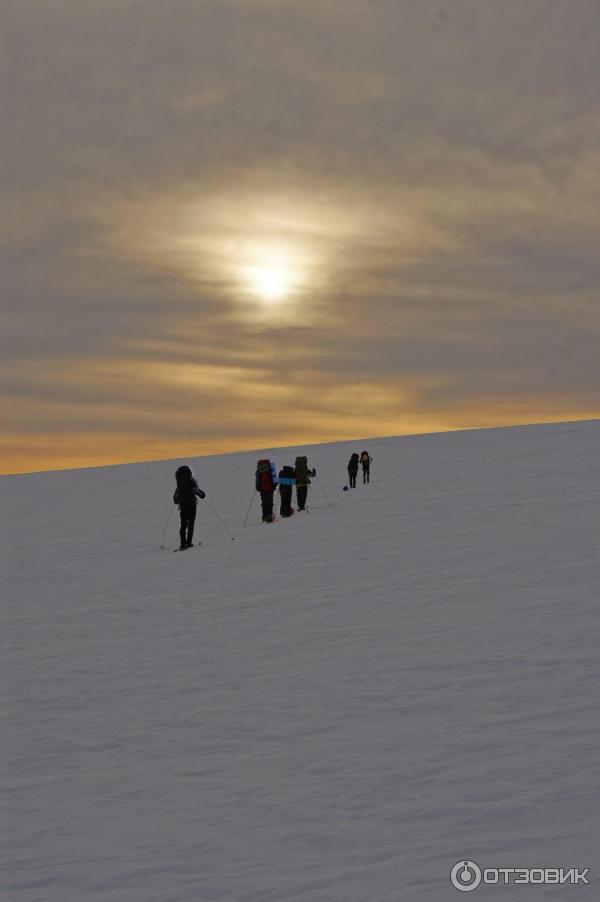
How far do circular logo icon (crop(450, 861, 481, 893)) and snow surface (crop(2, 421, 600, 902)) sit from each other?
0.15 ft

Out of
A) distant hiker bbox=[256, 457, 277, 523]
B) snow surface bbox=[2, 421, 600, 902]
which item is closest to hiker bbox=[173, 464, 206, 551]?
snow surface bbox=[2, 421, 600, 902]

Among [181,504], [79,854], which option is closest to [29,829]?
[79,854]

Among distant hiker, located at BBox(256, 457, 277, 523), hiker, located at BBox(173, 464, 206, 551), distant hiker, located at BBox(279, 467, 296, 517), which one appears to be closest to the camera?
hiker, located at BBox(173, 464, 206, 551)

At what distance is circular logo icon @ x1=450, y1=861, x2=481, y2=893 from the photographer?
14.0 ft

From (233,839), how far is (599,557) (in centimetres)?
848

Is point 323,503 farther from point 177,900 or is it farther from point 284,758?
point 177,900

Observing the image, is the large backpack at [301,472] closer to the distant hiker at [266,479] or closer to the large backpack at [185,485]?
the distant hiker at [266,479]

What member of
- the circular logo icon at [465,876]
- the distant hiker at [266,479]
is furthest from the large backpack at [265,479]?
the circular logo icon at [465,876]

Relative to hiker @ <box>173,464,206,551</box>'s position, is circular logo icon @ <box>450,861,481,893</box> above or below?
below

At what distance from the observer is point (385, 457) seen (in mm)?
40188

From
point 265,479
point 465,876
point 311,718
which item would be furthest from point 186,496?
point 465,876

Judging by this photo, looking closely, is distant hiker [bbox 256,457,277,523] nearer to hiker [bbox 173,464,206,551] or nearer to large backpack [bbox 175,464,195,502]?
hiker [bbox 173,464,206,551]

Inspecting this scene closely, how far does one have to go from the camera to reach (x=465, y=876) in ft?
14.3

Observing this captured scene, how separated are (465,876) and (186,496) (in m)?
14.3
